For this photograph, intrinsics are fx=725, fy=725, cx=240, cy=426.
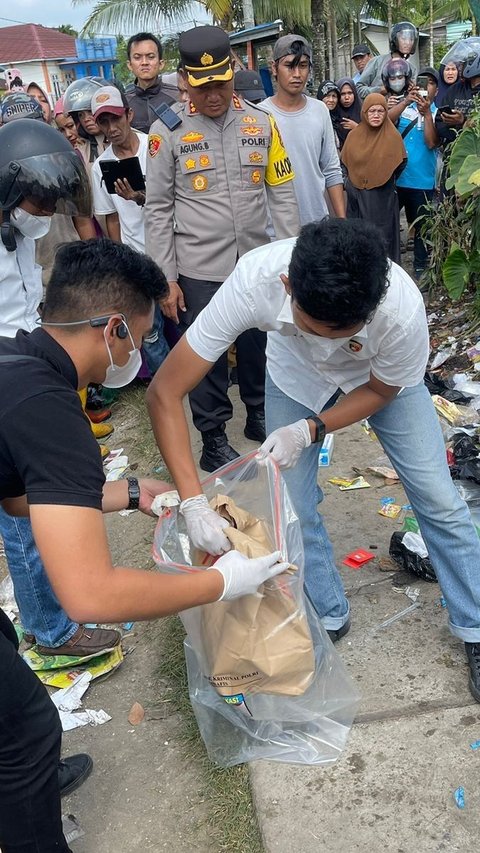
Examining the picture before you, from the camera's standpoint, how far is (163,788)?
2.02 meters

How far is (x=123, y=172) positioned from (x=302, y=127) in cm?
104

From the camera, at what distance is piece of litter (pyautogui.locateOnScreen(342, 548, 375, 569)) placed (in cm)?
276

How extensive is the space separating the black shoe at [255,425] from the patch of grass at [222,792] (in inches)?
61.5

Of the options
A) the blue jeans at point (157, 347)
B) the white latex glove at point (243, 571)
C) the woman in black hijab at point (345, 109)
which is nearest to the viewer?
the white latex glove at point (243, 571)

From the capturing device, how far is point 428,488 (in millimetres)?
1988

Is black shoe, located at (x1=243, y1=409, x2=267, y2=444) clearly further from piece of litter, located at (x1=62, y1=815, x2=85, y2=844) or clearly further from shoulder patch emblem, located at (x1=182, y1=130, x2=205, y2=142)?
piece of litter, located at (x1=62, y1=815, x2=85, y2=844)

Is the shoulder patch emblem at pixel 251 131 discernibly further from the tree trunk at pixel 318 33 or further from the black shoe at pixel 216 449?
the tree trunk at pixel 318 33

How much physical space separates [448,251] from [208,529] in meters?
3.99

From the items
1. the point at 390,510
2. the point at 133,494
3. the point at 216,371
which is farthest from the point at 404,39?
the point at 133,494

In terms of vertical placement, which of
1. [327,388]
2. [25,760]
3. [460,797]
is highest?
[327,388]

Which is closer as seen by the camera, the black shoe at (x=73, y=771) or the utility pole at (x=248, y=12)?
the black shoe at (x=73, y=771)

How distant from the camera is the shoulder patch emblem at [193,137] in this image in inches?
123

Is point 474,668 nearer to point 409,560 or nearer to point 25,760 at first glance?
→ point 409,560

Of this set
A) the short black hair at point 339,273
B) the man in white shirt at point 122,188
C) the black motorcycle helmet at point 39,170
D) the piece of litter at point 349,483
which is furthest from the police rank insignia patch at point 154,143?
the short black hair at point 339,273
